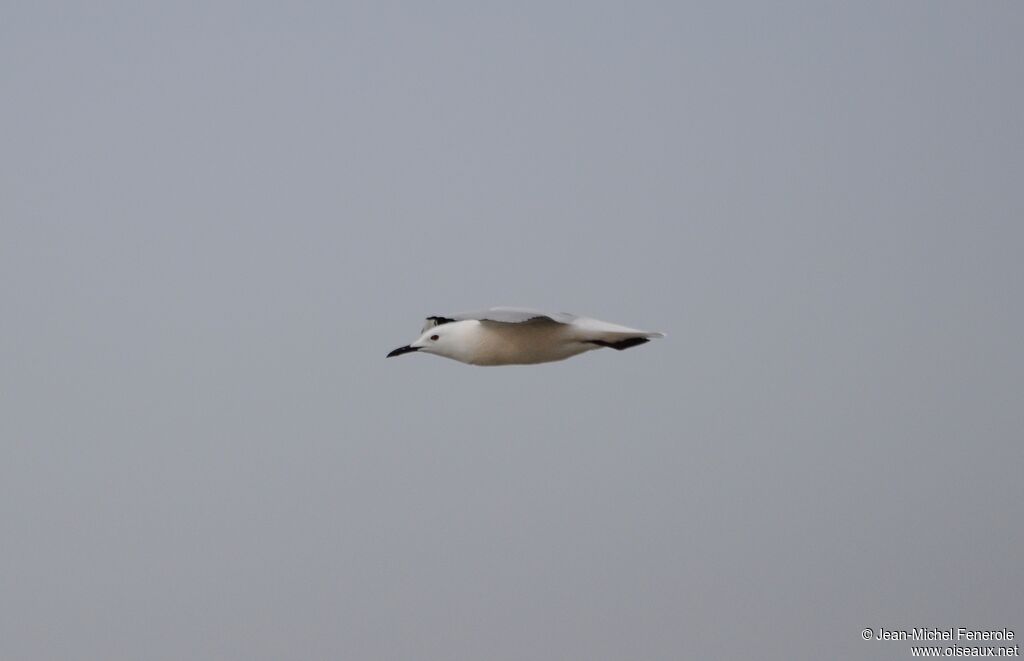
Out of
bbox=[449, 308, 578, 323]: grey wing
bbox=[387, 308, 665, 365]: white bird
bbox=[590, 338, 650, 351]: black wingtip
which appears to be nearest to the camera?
bbox=[449, 308, 578, 323]: grey wing

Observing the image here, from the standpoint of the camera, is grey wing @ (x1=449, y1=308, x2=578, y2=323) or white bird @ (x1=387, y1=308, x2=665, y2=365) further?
white bird @ (x1=387, y1=308, x2=665, y2=365)

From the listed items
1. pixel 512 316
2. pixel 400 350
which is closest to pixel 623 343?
pixel 512 316

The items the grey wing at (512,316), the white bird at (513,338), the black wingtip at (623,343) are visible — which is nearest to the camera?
the grey wing at (512,316)

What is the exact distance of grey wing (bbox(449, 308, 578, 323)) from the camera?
1095 cm

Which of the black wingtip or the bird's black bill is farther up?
the black wingtip

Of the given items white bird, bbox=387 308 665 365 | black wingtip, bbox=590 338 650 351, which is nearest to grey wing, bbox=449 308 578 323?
white bird, bbox=387 308 665 365

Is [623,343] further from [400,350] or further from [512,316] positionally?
[400,350]

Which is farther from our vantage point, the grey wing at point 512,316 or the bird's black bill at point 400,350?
the bird's black bill at point 400,350

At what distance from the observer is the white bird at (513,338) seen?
11.4m

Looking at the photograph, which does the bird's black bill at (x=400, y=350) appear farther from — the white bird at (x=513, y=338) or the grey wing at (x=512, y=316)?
the grey wing at (x=512, y=316)

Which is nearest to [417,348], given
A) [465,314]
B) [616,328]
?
[465,314]

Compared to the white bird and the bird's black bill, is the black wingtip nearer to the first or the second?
the white bird

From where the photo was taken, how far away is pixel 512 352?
1141 centimetres

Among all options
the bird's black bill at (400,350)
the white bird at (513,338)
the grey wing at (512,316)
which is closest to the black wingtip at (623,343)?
the white bird at (513,338)
